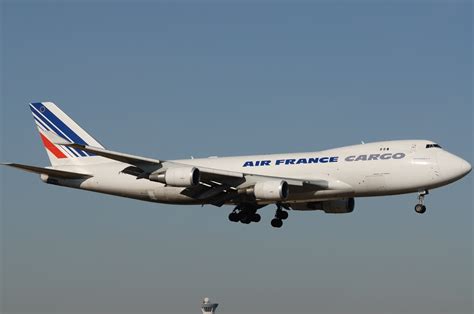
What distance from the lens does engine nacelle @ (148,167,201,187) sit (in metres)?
56.5

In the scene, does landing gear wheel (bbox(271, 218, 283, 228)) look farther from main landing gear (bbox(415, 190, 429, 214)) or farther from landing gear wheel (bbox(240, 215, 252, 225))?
main landing gear (bbox(415, 190, 429, 214))

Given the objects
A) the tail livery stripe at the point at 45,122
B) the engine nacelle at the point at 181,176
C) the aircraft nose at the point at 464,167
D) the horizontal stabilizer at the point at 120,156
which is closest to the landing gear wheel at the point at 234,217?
the engine nacelle at the point at 181,176

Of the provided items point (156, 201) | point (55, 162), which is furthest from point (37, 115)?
point (156, 201)

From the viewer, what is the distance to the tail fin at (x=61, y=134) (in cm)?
6556

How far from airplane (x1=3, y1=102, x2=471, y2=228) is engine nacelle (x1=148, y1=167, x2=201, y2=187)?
6 centimetres

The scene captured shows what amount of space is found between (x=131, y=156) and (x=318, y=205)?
44.4ft

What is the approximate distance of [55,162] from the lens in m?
66.6

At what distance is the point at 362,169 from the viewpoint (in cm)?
5628

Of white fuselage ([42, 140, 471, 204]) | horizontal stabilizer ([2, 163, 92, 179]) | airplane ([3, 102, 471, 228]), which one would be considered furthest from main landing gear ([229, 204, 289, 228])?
horizontal stabilizer ([2, 163, 92, 179])

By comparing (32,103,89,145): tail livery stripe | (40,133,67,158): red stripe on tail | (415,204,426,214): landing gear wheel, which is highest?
(32,103,89,145): tail livery stripe

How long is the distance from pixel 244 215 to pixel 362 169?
928 cm

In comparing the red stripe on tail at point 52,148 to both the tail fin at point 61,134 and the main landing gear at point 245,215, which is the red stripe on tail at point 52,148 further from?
the main landing gear at point 245,215

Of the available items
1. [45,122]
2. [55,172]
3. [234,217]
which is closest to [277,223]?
[234,217]

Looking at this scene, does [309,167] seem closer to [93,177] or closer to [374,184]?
[374,184]
